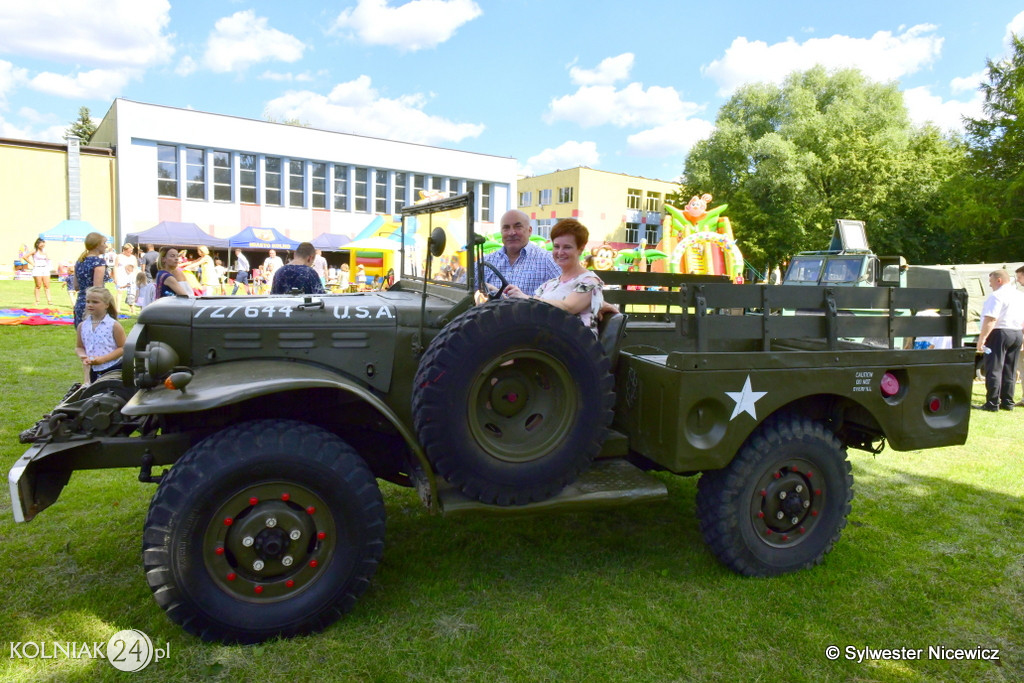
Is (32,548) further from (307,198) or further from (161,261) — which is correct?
(307,198)

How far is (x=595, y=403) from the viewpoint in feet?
11.0

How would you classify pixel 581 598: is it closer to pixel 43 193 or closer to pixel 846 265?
pixel 846 265

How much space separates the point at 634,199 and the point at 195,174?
33.9 m

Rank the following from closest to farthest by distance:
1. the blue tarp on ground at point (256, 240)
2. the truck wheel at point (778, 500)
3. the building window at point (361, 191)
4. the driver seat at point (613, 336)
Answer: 1. the truck wheel at point (778, 500)
2. the driver seat at point (613, 336)
3. the blue tarp on ground at point (256, 240)
4. the building window at point (361, 191)

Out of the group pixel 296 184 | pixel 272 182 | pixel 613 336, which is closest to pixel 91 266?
pixel 613 336

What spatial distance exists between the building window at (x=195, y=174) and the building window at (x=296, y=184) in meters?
4.29

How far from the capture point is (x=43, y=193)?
112 ft

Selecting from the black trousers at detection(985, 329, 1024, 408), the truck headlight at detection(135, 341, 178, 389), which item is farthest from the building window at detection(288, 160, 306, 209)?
the truck headlight at detection(135, 341, 178, 389)

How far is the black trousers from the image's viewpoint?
343 inches

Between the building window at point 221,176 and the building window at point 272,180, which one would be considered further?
the building window at point 272,180

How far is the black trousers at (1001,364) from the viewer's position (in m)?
8.70

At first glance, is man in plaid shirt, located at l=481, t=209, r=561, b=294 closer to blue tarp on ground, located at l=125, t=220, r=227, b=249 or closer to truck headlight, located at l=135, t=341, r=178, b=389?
truck headlight, located at l=135, t=341, r=178, b=389

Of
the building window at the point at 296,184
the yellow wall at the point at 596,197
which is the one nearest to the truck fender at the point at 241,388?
the building window at the point at 296,184

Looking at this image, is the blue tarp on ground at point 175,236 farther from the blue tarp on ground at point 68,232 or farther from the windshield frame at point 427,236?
the windshield frame at point 427,236
